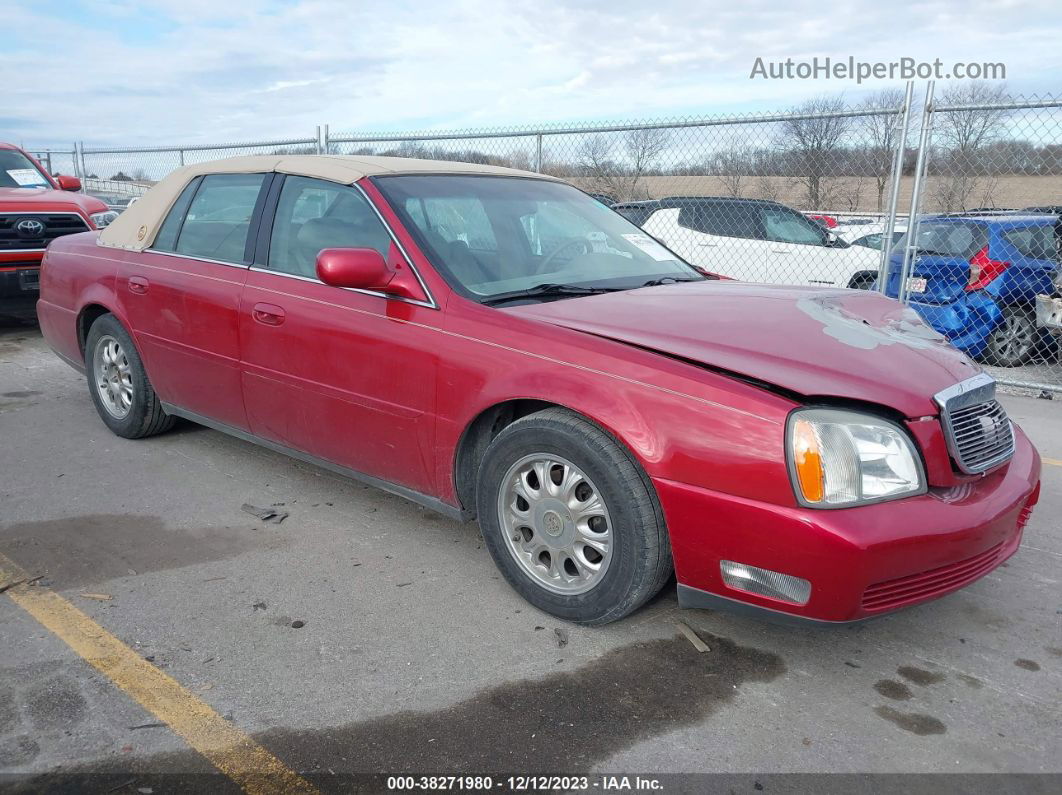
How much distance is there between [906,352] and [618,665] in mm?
1427

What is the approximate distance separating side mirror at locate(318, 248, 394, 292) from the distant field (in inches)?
237

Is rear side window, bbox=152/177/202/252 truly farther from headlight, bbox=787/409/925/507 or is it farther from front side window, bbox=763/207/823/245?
front side window, bbox=763/207/823/245

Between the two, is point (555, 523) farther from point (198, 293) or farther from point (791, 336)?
point (198, 293)

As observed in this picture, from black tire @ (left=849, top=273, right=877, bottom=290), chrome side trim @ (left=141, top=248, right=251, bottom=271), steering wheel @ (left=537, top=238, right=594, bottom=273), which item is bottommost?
black tire @ (left=849, top=273, right=877, bottom=290)

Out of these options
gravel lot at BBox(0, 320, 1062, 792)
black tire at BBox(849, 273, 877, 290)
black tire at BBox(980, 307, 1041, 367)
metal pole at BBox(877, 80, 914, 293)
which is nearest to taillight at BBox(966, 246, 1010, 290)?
black tire at BBox(980, 307, 1041, 367)

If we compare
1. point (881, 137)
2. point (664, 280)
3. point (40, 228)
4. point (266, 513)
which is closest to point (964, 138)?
point (881, 137)

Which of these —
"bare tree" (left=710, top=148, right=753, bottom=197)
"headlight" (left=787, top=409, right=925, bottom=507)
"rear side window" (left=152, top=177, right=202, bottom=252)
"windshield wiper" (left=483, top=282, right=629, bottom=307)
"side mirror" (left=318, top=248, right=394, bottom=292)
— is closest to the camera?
"headlight" (left=787, top=409, right=925, bottom=507)

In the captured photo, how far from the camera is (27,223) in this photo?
838 cm

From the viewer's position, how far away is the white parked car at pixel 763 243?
9906 millimetres

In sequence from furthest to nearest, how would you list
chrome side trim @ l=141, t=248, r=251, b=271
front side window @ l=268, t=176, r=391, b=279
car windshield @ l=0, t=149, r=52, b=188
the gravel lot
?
car windshield @ l=0, t=149, r=52, b=188
chrome side trim @ l=141, t=248, r=251, b=271
front side window @ l=268, t=176, r=391, b=279
the gravel lot

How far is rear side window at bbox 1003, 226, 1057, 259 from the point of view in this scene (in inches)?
318

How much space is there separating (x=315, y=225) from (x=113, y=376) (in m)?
2.00

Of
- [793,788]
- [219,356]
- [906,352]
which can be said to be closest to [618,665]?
[793,788]

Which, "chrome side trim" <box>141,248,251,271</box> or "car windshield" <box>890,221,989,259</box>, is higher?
"car windshield" <box>890,221,989,259</box>
